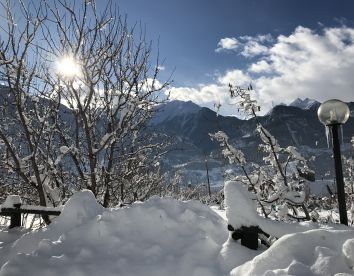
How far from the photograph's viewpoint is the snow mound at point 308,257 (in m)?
3.54

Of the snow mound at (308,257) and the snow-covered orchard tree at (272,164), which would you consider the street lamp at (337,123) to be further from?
the snow mound at (308,257)

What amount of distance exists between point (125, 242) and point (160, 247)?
51 cm

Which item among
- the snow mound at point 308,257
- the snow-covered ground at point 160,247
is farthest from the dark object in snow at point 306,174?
the snow mound at point 308,257

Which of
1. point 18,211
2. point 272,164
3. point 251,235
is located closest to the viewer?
point 251,235

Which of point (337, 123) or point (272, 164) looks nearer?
point (337, 123)

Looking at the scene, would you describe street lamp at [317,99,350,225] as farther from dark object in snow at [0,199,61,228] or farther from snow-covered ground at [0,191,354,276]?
dark object in snow at [0,199,61,228]

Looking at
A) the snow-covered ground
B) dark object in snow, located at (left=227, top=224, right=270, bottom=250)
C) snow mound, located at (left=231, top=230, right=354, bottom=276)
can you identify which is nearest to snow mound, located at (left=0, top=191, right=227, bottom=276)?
the snow-covered ground

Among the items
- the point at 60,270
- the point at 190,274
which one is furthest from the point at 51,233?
the point at 190,274

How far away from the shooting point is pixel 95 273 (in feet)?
15.4

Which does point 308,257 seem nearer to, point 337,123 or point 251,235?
point 251,235

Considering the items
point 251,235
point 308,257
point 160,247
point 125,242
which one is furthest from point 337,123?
point 125,242

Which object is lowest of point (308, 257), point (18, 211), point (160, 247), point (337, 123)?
point (160, 247)

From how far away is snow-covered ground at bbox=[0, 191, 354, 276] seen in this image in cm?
384

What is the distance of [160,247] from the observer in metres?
5.35
